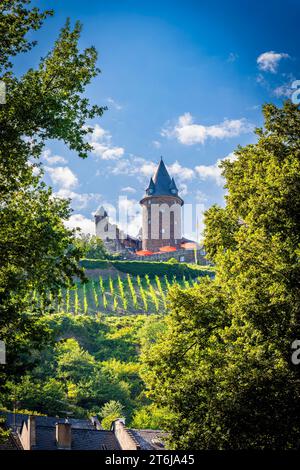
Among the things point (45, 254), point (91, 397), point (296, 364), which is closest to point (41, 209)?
point (45, 254)

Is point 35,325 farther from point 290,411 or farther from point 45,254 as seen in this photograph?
point 290,411

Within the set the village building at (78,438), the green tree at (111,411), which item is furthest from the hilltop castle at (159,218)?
the village building at (78,438)

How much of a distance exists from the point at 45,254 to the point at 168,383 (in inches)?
187

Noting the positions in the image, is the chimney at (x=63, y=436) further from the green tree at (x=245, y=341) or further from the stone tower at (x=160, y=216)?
the stone tower at (x=160, y=216)

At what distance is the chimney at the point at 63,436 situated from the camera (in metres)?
29.0

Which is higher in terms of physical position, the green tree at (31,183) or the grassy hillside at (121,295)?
the green tree at (31,183)

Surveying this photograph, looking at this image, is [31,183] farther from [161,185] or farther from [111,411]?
[161,185]

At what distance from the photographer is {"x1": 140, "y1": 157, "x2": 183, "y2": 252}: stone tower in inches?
4038

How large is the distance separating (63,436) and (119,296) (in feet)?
156

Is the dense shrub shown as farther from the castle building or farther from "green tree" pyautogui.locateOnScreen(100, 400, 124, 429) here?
"green tree" pyautogui.locateOnScreen(100, 400, 124, 429)

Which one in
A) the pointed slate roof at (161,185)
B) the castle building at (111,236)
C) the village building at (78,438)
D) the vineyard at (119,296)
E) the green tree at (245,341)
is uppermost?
the pointed slate roof at (161,185)

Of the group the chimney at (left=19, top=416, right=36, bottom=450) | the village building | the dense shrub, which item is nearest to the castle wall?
the dense shrub

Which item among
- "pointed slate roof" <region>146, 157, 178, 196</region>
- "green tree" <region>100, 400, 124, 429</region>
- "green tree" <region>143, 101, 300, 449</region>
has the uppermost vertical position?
"pointed slate roof" <region>146, 157, 178, 196</region>

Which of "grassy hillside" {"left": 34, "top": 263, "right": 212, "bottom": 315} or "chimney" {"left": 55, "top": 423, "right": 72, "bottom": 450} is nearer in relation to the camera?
"chimney" {"left": 55, "top": 423, "right": 72, "bottom": 450}
